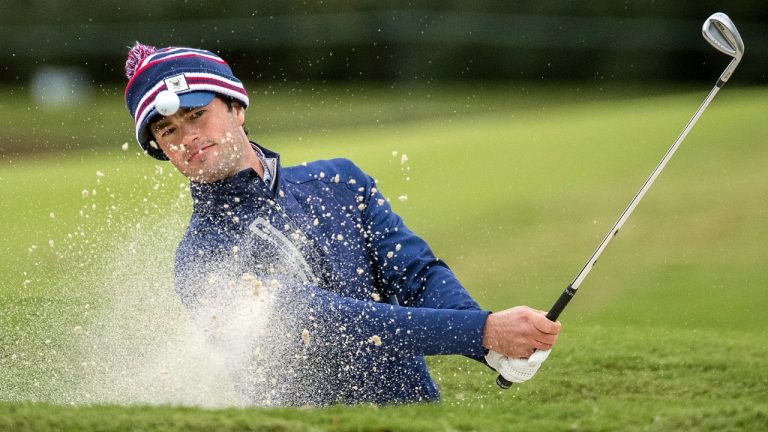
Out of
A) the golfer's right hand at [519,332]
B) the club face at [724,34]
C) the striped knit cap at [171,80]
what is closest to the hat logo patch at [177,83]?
the striped knit cap at [171,80]

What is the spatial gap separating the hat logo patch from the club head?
1267 millimetres

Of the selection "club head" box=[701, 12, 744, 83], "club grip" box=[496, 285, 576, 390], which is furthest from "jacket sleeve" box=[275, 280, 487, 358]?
"club head" box=[701, 12, 744, 83]

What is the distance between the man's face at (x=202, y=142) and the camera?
9.90 ft

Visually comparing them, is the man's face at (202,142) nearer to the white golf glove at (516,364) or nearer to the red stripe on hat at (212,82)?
the red stripe on hat at (212,82)

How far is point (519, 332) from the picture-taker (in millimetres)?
2748

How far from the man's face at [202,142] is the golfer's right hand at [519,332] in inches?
30.0

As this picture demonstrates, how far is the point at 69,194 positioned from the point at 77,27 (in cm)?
550

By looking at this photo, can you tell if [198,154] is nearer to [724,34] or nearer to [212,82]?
[212,82]

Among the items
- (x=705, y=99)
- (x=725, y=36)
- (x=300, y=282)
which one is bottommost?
(x=300, y=282)

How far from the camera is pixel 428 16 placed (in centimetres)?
1287

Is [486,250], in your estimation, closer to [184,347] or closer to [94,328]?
[94,328]

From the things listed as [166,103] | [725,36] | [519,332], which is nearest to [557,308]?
[519,332]

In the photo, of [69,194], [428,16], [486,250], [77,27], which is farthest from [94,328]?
[77,27]

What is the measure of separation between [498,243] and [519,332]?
4.15 m
